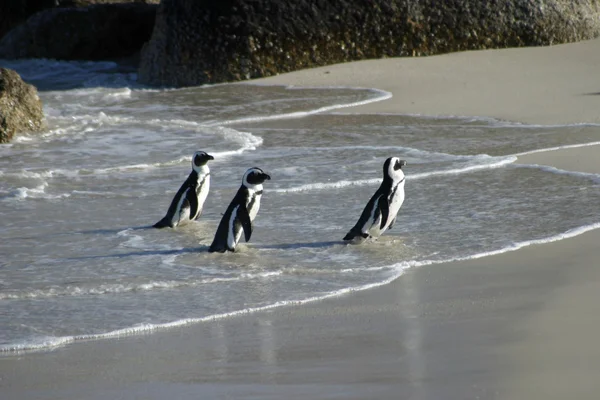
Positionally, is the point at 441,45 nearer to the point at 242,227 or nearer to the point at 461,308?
the point at 242,227

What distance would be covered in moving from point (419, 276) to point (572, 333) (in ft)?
4.62

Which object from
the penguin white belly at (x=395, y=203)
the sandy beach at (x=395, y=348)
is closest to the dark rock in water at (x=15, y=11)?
the penguin white belly at (x=395, y=203)

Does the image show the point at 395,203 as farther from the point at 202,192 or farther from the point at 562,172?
the point at 562,172

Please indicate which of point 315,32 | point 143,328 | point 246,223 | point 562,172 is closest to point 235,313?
point 143,328

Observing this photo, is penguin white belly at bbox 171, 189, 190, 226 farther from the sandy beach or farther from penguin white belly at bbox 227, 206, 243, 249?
the sandy beach

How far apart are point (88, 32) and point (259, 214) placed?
1315 centimetres

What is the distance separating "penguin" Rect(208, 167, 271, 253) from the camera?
6.14 metres

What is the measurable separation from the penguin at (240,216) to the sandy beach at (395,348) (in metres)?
1.09

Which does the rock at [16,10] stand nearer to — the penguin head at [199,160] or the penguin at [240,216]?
the penguin head at [199,160]

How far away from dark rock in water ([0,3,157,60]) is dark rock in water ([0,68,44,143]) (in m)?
7.73

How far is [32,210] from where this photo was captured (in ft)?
24.3

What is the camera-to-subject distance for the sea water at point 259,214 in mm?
5199

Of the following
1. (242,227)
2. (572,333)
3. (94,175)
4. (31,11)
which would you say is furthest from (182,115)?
(31,11)

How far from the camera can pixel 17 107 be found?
11.4m
